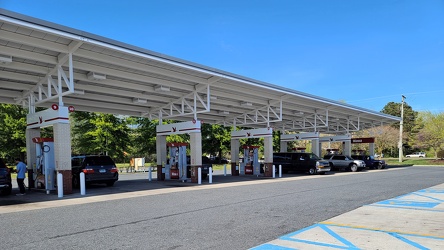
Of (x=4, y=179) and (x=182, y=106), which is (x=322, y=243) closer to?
(x=4, y=179)

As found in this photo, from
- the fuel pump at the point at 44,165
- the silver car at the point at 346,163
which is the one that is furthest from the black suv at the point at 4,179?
the silver car at the point at 346,163

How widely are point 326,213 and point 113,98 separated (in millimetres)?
16182

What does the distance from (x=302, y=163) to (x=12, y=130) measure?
98.9 ft

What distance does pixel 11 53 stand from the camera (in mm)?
13797

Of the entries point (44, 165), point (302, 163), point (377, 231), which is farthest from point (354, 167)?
point (377, 231)

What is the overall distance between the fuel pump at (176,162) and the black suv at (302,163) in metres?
11.0

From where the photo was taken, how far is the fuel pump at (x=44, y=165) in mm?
15812

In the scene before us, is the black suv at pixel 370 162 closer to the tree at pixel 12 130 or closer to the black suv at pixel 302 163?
the black suv at pixel 302 163


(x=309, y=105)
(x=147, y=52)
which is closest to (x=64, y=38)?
(x=147, y=52)

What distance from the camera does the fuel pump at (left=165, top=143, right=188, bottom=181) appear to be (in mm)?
22766

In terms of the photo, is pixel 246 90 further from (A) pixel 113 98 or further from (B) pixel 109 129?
(B) pixel 109 129

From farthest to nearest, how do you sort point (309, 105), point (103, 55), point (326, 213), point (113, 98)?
point (309, 105), point (113, 98), point (103, 55), point (326, 213)

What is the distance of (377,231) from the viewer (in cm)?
745

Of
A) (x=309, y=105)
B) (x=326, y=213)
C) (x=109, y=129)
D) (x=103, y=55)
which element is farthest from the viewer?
(x=109, y=129)
